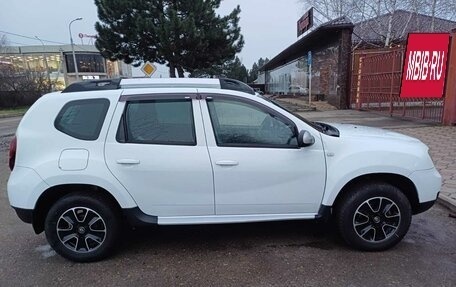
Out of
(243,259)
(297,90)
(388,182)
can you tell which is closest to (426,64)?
(388,182)

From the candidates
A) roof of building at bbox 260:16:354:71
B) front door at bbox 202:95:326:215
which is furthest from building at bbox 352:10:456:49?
front door at bbox 202:95:326:215

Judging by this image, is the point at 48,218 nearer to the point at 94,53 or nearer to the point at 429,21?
the point at 429,21

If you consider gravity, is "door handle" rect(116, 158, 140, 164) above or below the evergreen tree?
below

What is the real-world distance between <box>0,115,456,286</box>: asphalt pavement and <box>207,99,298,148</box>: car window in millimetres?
1120

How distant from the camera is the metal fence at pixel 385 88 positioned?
12.5 metres

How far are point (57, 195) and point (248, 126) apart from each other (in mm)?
1958

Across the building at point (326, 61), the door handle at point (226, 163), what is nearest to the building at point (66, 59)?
the building at point (326, 61)

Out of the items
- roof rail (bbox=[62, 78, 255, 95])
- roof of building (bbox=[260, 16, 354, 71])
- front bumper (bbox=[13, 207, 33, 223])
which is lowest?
front bumper (bbox=[13, 207, 33, 223])

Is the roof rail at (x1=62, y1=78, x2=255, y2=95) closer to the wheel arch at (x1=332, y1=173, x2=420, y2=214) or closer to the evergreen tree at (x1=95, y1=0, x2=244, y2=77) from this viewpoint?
the wheel arch at (x1=332, y1=173, x2=420, y2=214)

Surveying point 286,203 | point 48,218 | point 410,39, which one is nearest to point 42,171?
point 48,218

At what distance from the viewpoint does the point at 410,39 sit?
1117 cm

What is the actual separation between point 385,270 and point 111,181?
2.61 metres

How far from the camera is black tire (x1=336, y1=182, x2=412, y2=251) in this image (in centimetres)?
357

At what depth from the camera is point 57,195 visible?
3531mm
